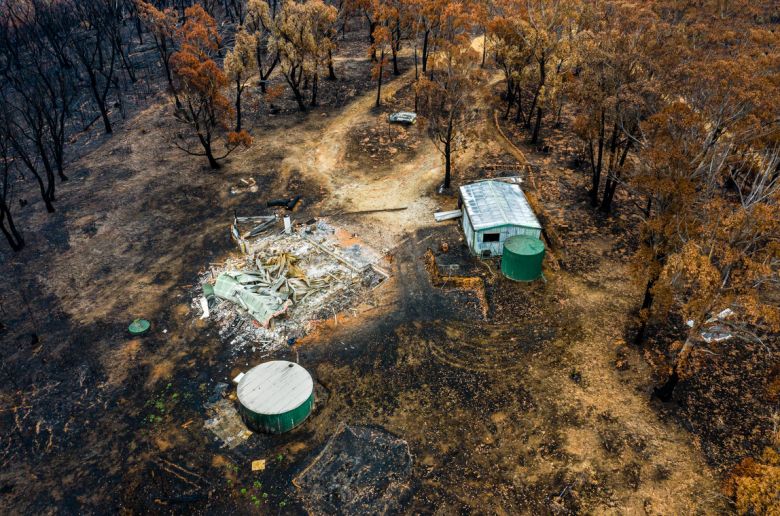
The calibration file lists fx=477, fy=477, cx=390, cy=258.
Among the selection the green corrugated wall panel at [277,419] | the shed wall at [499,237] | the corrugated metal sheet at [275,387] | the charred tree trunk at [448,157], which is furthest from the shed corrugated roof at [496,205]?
the green corrugated wall panel at [277,419]

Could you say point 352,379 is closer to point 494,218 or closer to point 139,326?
point 139,326

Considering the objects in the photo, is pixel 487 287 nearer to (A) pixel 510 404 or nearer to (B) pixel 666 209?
(A) pixel 510 404

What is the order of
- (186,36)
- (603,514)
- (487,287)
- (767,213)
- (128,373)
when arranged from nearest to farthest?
(767,213) → (603,514) → (128,373) → (487,287) → (186,36)

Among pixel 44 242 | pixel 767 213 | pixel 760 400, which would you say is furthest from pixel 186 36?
pixel 760 400

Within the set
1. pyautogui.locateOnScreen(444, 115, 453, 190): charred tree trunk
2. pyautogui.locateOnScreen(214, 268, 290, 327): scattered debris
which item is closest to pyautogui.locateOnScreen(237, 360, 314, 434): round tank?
pyautogui.locateOnScreen(214, 268, 290, 327): scattered debris

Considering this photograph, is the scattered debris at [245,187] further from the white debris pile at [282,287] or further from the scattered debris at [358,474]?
the scattered debris at [358,474]

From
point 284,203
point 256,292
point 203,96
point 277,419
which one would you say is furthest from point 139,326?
point 203,96

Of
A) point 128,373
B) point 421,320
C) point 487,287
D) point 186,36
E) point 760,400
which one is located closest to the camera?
point 760,400
